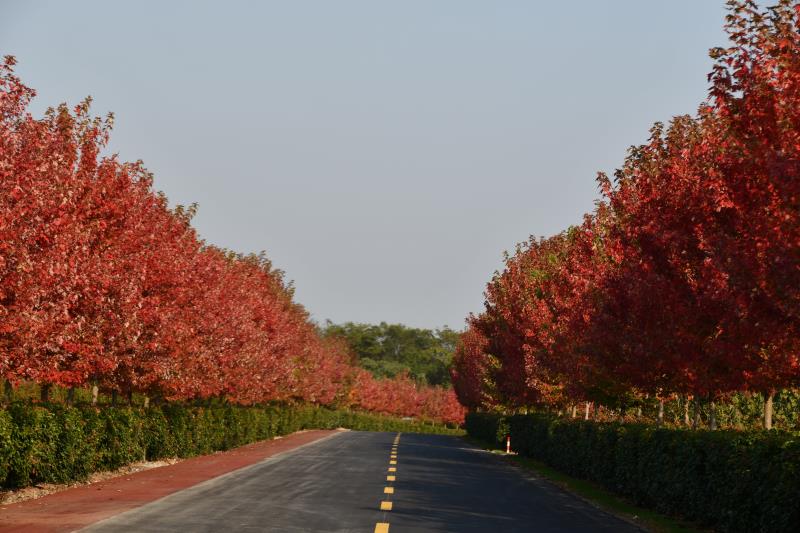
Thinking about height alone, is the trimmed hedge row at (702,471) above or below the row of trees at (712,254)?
below

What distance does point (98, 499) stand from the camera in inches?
675

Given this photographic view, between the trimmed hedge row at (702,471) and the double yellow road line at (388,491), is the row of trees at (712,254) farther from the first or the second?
the double yellow road line at (388,491)

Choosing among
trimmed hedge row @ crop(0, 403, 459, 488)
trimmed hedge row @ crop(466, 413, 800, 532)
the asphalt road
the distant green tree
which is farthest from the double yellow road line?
the distant green tree

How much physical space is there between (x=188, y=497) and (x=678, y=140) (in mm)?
12853

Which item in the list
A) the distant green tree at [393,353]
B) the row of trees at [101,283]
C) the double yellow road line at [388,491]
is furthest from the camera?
the distant green tree at [393,353]

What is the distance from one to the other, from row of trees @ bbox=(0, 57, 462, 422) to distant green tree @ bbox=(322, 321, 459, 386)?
118 m

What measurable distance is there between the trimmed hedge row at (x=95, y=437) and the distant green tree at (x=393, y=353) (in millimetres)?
121815

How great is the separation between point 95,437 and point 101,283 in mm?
3457

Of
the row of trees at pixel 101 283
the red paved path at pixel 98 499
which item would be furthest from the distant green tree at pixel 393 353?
the red paved path at pixel 98 499

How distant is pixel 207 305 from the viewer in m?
32.6

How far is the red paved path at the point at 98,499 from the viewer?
13.6m

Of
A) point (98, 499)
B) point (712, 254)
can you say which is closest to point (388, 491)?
point (98, 499)

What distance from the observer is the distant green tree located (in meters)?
163

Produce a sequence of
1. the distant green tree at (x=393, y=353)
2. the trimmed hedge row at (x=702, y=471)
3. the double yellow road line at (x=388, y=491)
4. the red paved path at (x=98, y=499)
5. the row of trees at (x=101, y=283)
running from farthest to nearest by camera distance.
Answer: the distant green tree at (x=393, y=353), the row of trees at (x=101, y=283), the double yellow road line at (x=388, y=491), the red paved path at (x=98, y=499), the trimmed hedge row at (x=702, y=471)
